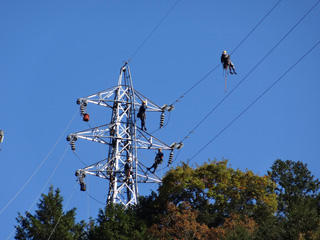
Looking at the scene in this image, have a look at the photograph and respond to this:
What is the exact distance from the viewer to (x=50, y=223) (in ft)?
131

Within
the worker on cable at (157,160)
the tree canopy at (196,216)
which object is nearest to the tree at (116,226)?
the tree canopy at (196,216)

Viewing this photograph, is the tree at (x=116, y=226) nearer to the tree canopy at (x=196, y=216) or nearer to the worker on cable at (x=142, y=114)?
the tree canopy at (x=196, y=216)

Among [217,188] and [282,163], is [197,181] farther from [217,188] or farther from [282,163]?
[282,163]

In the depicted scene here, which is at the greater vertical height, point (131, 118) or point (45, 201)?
point (131, 118)

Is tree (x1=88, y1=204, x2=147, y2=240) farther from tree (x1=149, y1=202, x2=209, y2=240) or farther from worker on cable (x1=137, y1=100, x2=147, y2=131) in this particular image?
worker on cable (x1=137, y1=100, x2=147, y2=131)

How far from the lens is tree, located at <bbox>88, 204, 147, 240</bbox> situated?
34156 millimetres

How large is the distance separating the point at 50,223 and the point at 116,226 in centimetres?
704

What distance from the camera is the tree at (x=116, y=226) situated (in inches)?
1345

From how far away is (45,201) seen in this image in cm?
4247

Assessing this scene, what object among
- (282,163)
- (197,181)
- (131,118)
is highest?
(282,163)

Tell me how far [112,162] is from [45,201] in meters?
6.19

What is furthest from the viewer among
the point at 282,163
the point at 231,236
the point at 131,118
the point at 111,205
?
the point at 282,163

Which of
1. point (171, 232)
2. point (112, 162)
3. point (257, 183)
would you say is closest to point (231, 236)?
point (171, 232)

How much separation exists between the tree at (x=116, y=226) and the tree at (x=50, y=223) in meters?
2.28
